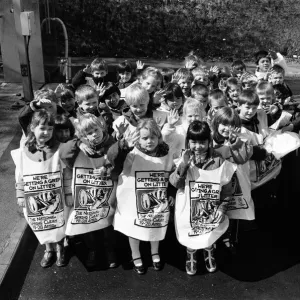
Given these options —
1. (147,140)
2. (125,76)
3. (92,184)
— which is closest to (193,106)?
(147,140)

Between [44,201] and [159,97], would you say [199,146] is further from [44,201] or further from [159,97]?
Result: [44,201]

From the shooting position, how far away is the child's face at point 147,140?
349 centimetres

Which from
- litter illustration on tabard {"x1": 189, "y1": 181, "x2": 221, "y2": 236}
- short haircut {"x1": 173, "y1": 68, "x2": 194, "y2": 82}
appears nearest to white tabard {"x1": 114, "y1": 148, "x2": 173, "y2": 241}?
litter illustration on tabard {"x1": 189, "y1": 181, "x2": 221, "y2": 236}

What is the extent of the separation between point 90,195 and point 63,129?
750 mm

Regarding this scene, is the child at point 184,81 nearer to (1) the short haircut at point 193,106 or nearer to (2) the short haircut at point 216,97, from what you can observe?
(2) the short haircut at point 216,97

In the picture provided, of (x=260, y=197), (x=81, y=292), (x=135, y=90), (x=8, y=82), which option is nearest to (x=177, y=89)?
(x=135, y=90)

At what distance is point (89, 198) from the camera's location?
3680 mm

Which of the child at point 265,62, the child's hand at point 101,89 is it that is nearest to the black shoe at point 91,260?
the child's hand at point 101,89

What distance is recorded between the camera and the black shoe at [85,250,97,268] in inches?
156

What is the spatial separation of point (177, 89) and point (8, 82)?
7.33 m

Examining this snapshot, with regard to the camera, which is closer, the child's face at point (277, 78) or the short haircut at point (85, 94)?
the short haircut at point (85, 94)

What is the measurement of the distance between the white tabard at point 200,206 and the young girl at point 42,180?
106cm

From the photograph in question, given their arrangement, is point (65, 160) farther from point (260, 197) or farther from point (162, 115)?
point (260, 197)

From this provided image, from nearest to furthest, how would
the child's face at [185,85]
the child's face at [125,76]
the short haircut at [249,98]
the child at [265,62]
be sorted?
1. the short haircut at [249,98]
2. the child's face at [185,85]
3. the child's face at [125,76]
4. the child at [265,62]
